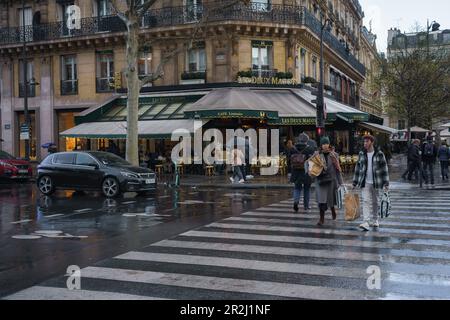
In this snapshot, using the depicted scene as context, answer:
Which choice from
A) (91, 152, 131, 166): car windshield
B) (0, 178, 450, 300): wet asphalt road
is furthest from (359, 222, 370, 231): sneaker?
(91, 152, 131, 166): car windshield

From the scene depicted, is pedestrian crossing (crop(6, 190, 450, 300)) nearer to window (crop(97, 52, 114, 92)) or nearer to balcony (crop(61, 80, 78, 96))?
window (crop(97, 52, 114, 92))

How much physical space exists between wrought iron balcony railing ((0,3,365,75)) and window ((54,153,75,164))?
10160 mm

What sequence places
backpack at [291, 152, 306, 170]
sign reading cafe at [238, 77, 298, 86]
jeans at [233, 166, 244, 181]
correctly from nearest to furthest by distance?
1. backpack at [291, 152, 306, 170]
2. jeans at [233, 166, 244, 181]
3. sign reading cafe at [238, 77, 298, 86]

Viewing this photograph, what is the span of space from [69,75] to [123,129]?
7.07 metres

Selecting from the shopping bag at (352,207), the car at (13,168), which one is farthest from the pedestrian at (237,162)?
the shopping bag at (352,207)

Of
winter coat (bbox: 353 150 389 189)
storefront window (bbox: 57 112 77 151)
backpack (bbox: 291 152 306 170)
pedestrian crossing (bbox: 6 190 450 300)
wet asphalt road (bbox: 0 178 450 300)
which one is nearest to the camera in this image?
pedestrian crossing (bbox: 6 190 450 300)

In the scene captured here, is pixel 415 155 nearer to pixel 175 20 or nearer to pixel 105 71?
pixel 175 20

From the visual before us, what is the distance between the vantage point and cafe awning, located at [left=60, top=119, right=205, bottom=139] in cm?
2396

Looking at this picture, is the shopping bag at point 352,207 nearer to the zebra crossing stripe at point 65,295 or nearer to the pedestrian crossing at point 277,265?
the pedestrian crossing at point 277,265

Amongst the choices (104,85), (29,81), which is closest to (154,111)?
(104,85)

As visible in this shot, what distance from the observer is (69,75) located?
30.6 metres

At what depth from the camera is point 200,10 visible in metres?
26.9

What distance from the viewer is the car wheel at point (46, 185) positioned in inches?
682
